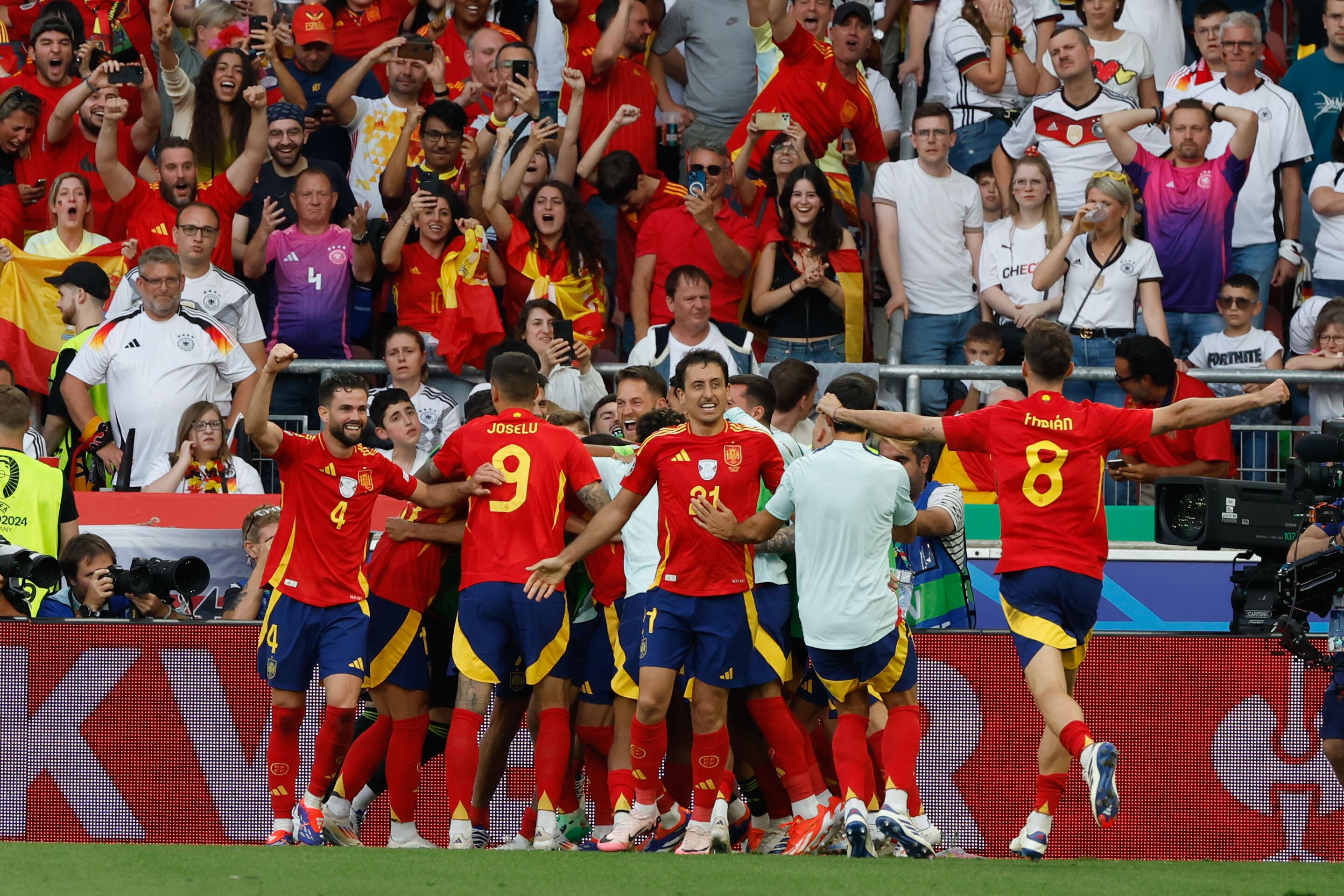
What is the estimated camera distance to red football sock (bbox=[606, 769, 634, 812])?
7707 mm

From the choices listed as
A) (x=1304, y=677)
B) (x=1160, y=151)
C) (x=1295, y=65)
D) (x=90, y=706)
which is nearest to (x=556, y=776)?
(x=90, y=706)

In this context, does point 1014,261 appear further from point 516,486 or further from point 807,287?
point 516,486

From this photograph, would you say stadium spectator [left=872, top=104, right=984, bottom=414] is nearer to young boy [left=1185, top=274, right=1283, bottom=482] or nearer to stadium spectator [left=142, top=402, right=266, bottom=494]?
young boy [left=1185, top=274, right=1283, bottom=482]

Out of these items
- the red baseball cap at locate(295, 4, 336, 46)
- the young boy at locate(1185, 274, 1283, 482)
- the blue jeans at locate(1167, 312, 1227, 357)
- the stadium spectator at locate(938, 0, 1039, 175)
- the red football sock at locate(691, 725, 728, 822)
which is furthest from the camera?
the red baseball cap at locate(295, 4, 336, 46)

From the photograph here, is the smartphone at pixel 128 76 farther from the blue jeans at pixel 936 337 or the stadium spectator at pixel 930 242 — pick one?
the blue jeans at pixel 936 337

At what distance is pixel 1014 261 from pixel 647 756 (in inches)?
230

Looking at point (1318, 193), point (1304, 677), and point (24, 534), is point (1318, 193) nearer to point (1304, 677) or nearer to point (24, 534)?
point (1304, 677)

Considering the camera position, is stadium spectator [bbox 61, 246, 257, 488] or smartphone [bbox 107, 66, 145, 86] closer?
stadium spectator [bbox 61, 246, 257, 488]

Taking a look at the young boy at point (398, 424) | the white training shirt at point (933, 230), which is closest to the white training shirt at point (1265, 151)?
the white training shirt at point (933, 230)

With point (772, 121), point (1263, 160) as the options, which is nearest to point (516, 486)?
point (772, 121)

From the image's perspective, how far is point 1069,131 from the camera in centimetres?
1275

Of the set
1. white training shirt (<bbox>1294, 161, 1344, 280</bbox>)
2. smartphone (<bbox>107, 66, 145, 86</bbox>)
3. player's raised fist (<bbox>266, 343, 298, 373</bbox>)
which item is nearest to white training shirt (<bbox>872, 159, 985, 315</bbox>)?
white training shirt (<bbox>1294, 161, 1344, 280</bbox>)

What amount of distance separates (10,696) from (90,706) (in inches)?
15.7

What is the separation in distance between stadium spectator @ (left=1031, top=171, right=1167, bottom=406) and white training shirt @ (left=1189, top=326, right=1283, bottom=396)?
0.30 meters
